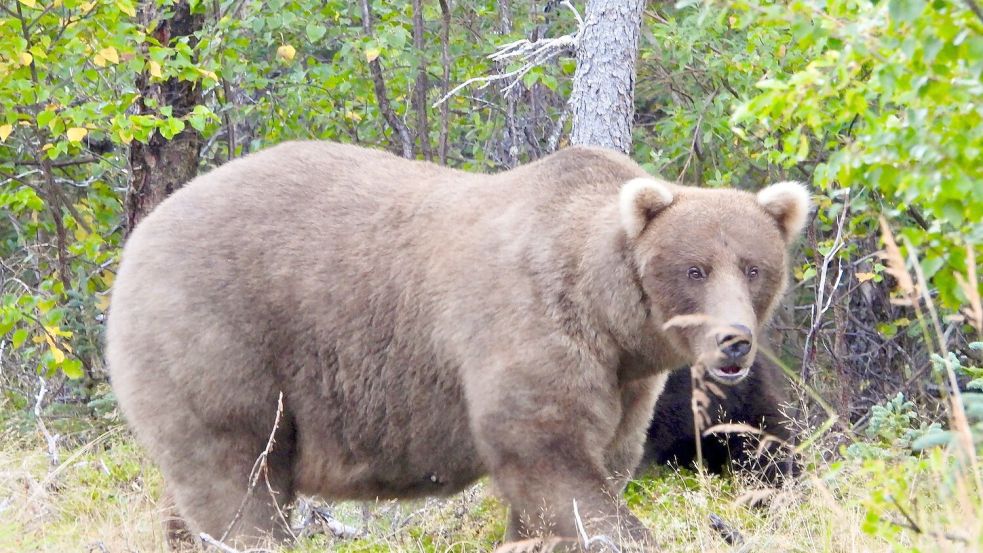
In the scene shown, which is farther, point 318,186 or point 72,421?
point 72,421

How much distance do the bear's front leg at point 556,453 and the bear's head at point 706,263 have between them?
47 cm

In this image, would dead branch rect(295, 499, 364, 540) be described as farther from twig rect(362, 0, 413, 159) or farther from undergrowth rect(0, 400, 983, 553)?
twig rect(362, 0, 413, 159)

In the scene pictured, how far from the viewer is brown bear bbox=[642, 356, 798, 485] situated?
841 centimetres

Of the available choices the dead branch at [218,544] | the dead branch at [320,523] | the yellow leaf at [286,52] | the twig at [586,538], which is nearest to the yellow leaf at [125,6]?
the yellow leaf at [286,52]

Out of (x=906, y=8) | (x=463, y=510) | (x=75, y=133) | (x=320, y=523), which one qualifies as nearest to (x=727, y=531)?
(x=463, y=510)

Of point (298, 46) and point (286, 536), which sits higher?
point (298, 46)

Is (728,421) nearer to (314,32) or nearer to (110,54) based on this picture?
(314,32)

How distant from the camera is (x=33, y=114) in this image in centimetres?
955

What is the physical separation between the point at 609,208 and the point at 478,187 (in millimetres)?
787

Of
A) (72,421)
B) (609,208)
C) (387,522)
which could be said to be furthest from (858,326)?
(72,421)

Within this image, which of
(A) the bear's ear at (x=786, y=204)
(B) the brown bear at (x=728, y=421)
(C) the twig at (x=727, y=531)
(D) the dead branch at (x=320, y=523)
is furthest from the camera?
(B) the brown bear at (x=728, y=421)

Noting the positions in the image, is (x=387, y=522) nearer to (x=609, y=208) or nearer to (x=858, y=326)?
(x=609, y=208)

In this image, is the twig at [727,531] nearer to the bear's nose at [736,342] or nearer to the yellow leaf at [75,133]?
the bear's nose at [736,342]

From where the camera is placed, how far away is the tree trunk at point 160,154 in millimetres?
9602
